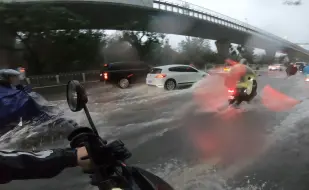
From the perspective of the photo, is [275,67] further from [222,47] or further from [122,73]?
[122,73]

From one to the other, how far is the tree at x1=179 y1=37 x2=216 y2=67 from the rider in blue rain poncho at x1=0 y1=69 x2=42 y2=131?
17.9 m

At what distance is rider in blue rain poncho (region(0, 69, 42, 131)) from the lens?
5008mm

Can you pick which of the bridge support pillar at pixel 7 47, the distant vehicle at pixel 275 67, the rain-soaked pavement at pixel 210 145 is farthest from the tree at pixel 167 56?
the rain-soaked pavement at pixel 210 145

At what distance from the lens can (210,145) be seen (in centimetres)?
545

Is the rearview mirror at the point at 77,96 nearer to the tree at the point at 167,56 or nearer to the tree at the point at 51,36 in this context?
the tree at the point at 167,56

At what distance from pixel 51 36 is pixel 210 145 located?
2060 cm

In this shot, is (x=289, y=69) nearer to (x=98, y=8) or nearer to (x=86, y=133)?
(x=98, y=8)

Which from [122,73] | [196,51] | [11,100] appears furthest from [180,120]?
[196,51]

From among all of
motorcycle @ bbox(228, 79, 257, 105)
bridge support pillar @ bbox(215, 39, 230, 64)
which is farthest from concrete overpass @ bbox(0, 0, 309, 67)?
motorcycle @ bbox(228, 79, 257, 105)

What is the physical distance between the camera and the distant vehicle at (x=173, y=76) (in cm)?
1639

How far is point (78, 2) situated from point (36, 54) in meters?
5.60

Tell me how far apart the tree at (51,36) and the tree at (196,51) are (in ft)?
22.7

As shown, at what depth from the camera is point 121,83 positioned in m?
18.9

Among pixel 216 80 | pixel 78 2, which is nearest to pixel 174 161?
pixel 216 80
